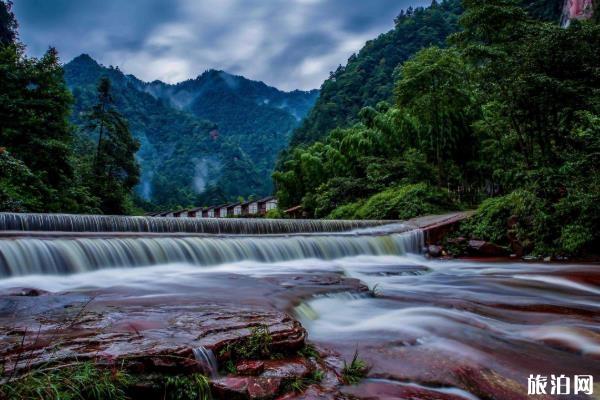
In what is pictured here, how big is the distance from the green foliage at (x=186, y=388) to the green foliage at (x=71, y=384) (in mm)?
219

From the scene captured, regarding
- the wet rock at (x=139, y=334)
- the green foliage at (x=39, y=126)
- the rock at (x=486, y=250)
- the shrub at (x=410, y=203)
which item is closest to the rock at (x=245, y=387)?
the wet rock at (x=139, y=334)

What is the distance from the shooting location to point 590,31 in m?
10.5

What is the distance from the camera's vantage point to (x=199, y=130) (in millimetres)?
118062

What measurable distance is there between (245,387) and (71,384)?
35.1 inches

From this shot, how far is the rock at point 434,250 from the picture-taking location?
1223 centimetres

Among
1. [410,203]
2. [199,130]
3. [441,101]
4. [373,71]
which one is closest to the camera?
[410,203]

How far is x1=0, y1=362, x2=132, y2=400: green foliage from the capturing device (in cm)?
179

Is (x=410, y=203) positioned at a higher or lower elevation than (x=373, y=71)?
lower

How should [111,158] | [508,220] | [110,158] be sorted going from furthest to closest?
1. [111,158]
2. [110,158]
3. [508,220]

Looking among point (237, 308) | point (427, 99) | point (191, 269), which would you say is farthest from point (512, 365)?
point (427, 99)

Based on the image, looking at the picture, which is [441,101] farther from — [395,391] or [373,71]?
[373,71]

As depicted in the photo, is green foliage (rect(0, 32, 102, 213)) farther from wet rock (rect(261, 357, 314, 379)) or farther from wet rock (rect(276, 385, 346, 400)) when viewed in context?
wet rock (rect(276, 385, 346, 400))

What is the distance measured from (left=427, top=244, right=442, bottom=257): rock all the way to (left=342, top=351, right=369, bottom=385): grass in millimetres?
10064

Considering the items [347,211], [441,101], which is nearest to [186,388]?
[441,101]
